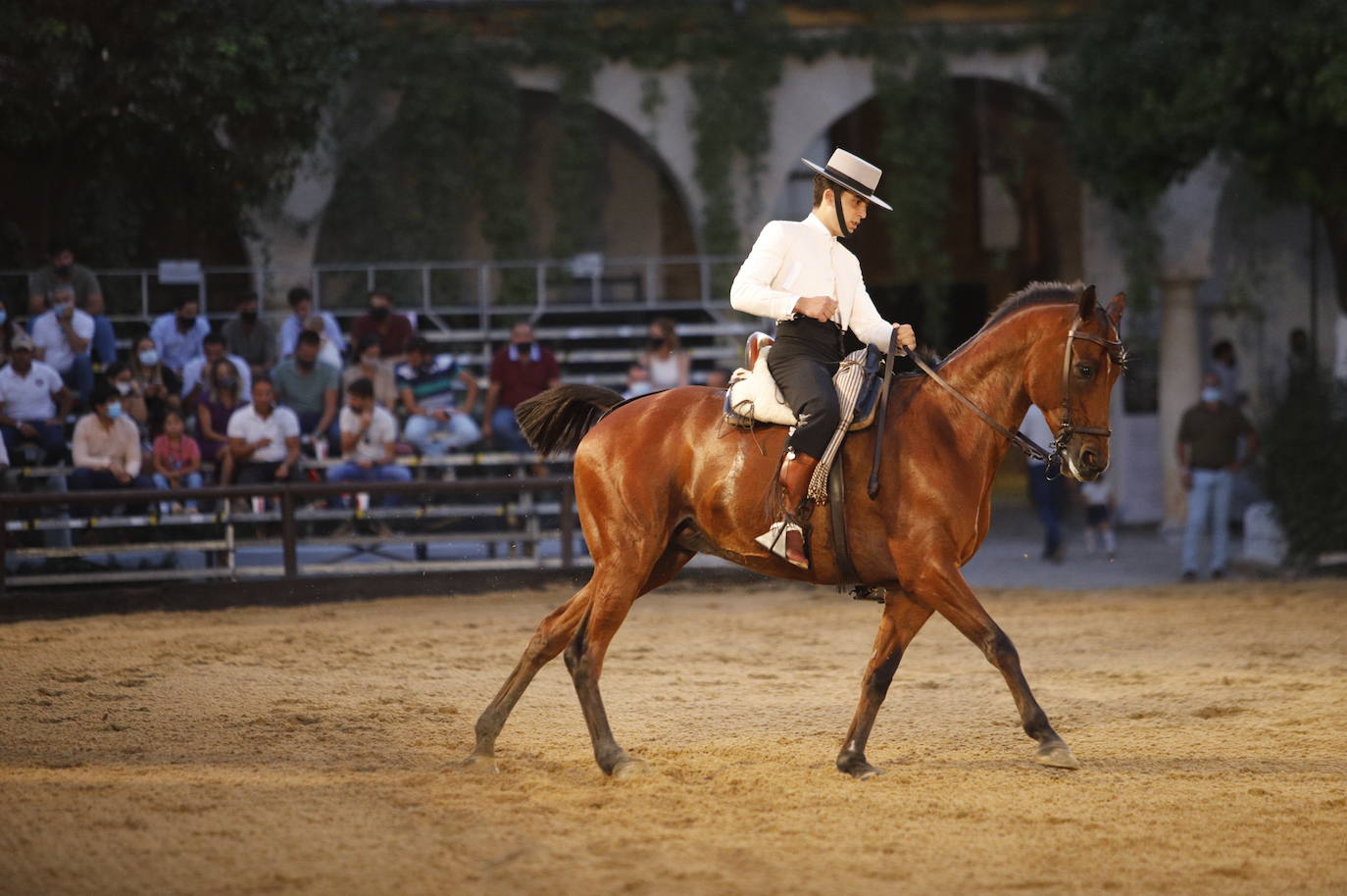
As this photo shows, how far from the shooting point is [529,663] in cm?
749

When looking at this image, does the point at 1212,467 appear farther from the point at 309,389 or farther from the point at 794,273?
the point at 794,273

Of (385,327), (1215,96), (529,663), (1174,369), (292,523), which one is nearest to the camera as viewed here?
(529,663)

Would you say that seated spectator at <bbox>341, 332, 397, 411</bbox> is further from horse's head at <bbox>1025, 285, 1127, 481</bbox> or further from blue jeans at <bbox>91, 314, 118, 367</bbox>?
horse's head at <bbox>1025, 285, 1127, 481</bbox>

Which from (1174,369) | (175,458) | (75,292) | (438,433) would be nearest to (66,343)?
(75,292)

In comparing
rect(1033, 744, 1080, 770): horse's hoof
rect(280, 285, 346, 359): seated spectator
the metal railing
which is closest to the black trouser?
rect(1033, 744, 1080, 770): horse's hoof

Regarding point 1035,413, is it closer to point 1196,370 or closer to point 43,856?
point 1196,370

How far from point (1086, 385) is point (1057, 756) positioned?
1778 mm

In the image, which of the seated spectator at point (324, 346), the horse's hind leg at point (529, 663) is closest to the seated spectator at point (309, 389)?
the seated spectator at point (324, 346)

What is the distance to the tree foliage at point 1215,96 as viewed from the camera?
14.8 metres

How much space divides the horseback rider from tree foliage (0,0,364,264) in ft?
33.6

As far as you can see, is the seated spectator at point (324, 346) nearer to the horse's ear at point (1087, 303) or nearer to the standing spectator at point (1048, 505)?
the standing spectator at point (1048, 505)

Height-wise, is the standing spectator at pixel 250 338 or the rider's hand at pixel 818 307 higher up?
the standing spectator at pixel 250 338

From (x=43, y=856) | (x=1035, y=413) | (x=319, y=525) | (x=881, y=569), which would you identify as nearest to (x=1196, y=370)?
(x=1035, y=413)

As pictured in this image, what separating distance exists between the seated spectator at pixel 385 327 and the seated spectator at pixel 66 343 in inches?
112
